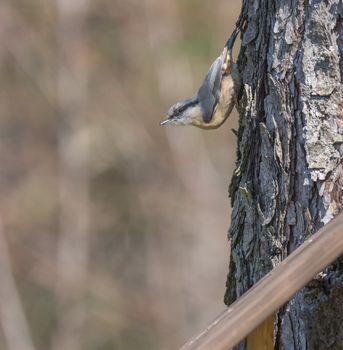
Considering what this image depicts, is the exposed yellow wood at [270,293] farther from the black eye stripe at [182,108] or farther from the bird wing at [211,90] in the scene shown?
the black eye stripe at [182,108]

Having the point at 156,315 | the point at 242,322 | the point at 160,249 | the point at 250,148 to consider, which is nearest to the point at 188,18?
the point at 160,249

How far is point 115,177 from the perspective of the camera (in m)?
5.86

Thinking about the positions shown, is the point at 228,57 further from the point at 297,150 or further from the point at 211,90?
the point at 297,150

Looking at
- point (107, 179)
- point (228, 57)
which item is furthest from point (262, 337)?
point (107, 179)

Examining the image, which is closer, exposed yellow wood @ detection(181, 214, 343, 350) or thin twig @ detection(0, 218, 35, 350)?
exposed yellow wood @ detection(181, 214, 343, 350)

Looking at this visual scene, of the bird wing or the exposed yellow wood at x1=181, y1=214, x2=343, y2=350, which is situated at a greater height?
the exposed yellow wood at x1=181, y1=214, x2=343, y2=350

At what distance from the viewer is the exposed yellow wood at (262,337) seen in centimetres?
179

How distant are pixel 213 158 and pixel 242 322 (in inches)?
172

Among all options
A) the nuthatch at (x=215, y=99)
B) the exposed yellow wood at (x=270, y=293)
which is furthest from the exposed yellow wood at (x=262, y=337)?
the nuthatch at (x=215, y=99)

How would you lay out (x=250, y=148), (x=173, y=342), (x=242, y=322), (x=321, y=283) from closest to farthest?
1. (x=242, y=322)
2. (x=321, y=283)
3. (x=250, y=148)
4. (x=173, y=342)

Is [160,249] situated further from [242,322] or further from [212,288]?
[242,322]

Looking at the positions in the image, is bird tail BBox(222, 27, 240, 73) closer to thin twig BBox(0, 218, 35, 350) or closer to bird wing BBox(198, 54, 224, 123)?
bird wing BBox(198, 54, 224, 123)

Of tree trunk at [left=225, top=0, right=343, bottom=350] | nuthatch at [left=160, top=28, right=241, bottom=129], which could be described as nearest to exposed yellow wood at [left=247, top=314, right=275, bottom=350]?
tree trunk at [left=225, top=0, right=343, bottom=350]

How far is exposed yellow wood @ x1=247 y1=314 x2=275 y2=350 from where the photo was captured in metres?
1.79
